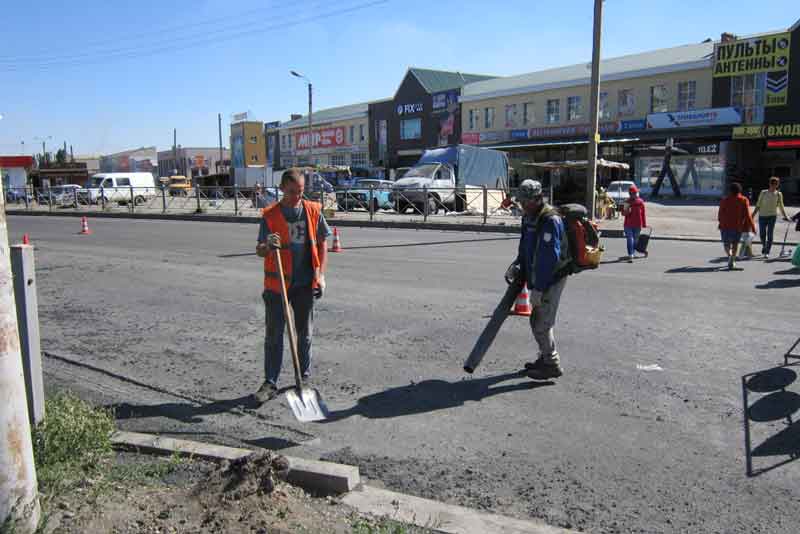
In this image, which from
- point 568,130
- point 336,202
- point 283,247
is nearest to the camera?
point 283,247

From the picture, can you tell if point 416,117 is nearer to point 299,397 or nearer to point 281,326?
point 281,326

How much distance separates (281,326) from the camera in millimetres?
5043

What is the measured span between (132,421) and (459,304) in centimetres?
483

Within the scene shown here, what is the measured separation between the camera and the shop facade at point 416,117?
51156mm

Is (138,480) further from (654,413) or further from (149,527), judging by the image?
(654,413)

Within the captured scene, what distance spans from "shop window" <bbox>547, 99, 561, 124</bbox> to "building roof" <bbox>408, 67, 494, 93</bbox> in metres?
10.3

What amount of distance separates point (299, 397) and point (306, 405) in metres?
0.10

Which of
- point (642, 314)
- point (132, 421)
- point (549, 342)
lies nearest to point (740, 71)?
point (642, 314)

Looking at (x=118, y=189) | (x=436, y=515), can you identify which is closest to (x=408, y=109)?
(x=118, y=189)

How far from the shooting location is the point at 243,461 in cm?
346

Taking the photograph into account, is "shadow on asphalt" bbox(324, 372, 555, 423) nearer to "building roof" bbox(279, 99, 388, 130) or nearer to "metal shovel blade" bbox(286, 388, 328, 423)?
"metal shovel blade" bbox(286, 388, 328, 423)

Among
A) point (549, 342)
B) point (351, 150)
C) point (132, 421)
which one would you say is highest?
point (351, 150)

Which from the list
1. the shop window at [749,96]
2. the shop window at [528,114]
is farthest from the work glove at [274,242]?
the shop window at [528,114]

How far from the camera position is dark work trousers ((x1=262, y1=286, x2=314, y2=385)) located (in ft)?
16.5
